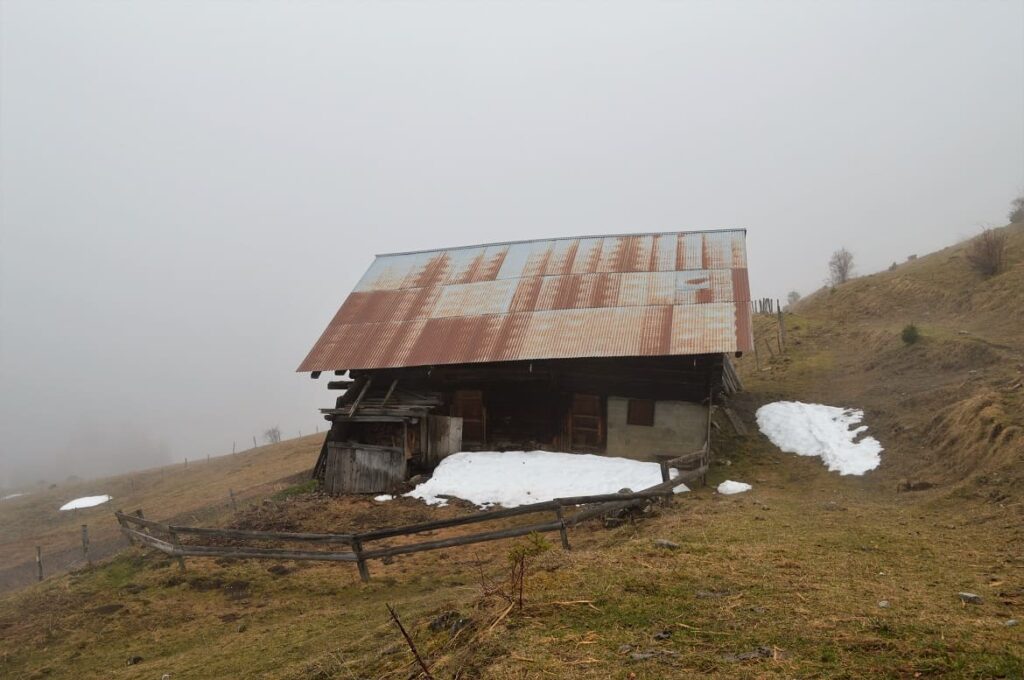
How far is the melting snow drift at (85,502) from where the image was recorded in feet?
114

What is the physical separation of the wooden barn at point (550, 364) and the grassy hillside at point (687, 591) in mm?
2435

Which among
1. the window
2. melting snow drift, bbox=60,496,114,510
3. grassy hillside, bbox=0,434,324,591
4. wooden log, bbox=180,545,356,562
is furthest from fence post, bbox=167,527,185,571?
melting snow drift, bbox=60,496,114,510

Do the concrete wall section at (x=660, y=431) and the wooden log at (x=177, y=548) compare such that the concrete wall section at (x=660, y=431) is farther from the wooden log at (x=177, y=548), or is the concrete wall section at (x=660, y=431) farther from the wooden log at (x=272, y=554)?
the wooden log at (x=177, y=548)

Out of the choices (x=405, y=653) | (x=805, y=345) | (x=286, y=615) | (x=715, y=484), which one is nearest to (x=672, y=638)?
(x=405, y=653)

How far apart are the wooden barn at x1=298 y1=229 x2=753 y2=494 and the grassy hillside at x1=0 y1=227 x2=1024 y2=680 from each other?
243 cm

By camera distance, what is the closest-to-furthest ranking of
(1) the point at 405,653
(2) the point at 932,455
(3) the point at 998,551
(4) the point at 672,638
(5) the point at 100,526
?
(4) the point at 672,638
(1) the point at 405,653
(3) the point at 998,551
(2) the point at 932,455
(5) the point at 100,526

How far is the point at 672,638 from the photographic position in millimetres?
5133

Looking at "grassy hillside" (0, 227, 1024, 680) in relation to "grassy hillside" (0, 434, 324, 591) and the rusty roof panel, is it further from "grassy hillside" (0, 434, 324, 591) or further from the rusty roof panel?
"grassy hillside" (0, 434, 324, 591)

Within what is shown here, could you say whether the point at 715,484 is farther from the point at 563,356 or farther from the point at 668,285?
the point at 668,285

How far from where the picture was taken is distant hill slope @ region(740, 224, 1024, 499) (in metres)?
13.1

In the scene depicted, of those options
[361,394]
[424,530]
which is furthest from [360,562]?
[361,394]

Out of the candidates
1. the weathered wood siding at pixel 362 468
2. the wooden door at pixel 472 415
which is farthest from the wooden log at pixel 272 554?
the wooden door at pixel 472 415

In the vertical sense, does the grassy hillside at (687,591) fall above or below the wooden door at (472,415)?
below

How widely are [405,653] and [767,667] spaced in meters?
3.40
